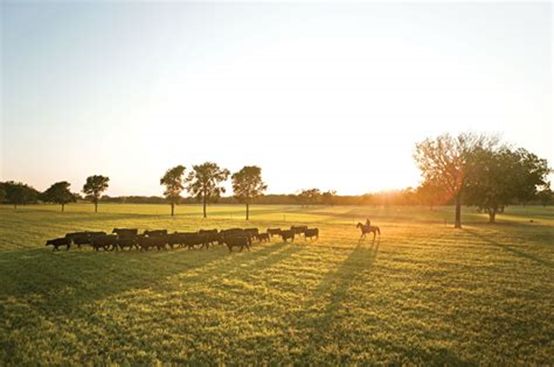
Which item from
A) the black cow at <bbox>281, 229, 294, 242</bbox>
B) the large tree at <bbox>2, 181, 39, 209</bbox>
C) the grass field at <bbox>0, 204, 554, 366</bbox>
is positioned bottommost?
the grass field at <bbox>0, 204, 554, 366</bbox>

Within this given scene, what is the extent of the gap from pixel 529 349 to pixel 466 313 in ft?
9.49

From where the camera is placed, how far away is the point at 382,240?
34.5 meters

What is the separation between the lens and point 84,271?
1964 cm

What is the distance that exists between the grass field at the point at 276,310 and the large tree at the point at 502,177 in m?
33.8

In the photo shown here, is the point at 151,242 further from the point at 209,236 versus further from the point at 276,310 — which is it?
the point at 276,310

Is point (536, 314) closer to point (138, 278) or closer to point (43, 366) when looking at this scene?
point (43, 366)

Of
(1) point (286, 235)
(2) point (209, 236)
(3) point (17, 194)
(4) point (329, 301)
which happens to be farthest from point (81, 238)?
(3) point (17, 194)

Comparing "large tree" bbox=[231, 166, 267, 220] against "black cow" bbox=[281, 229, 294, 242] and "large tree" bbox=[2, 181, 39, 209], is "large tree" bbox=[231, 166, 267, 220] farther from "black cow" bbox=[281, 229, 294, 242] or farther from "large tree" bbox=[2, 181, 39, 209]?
"large tree" bbox=[2, 181, 39, 209]

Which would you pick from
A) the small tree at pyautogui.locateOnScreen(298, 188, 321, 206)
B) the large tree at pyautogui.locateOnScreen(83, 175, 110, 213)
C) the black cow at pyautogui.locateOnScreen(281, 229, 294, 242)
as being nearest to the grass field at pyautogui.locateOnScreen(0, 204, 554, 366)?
the black cow at pyautogui.locateOnScreen(281, 229, 294, 242)

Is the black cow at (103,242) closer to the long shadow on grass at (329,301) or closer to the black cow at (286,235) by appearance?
the black cow at (286,235)

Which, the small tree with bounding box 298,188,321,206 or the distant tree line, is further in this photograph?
the small tree with bounding box 298,188,321,206

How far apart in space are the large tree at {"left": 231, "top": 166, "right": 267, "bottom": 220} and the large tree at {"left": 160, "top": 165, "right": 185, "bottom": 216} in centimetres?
1541

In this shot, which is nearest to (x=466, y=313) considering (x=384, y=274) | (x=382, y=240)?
(x=384, y=274)

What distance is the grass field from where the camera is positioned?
31.8ft
